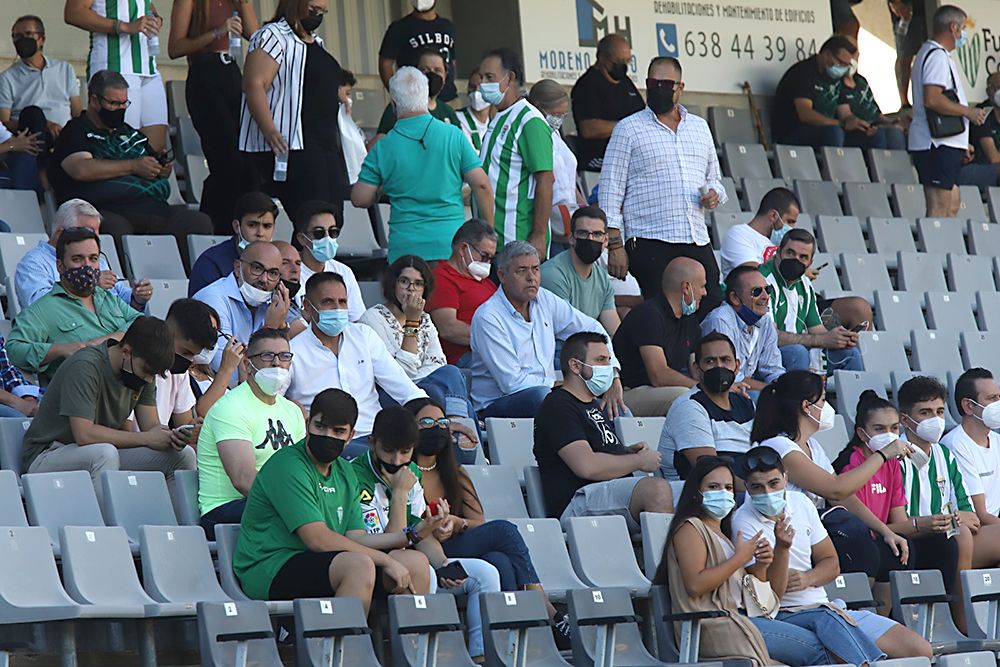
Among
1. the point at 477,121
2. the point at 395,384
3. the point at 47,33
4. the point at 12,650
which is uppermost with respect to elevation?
the point at 47,33

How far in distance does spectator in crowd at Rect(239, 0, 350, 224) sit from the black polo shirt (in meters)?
1.56

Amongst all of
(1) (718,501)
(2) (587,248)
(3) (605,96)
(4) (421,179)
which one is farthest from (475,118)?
(1) (718,501)

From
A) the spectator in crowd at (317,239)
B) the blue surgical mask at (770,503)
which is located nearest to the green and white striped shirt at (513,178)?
the spectator in crowd at (317,239)

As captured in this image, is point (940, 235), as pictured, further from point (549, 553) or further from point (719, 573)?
point (719, 573)

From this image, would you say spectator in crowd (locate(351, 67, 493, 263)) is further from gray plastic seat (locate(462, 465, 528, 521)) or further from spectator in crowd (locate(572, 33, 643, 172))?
spectator in crowd (locate(572, 33, 643, 172))

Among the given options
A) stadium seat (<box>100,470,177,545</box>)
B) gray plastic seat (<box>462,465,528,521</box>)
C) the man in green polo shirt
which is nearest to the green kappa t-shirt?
stadium seat (<box>100,470,177,545</box>)

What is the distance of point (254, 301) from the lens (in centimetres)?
754

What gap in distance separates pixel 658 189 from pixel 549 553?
3.01 meters

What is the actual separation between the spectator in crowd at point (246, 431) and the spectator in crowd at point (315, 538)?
28 centimetres

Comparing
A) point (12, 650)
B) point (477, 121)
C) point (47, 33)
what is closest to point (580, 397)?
point (12, 650)

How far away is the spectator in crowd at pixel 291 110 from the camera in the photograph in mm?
8906

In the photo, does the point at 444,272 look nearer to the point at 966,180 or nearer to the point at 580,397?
the point at 580,397

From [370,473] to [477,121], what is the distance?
422cm

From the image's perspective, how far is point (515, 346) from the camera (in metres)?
8.02
